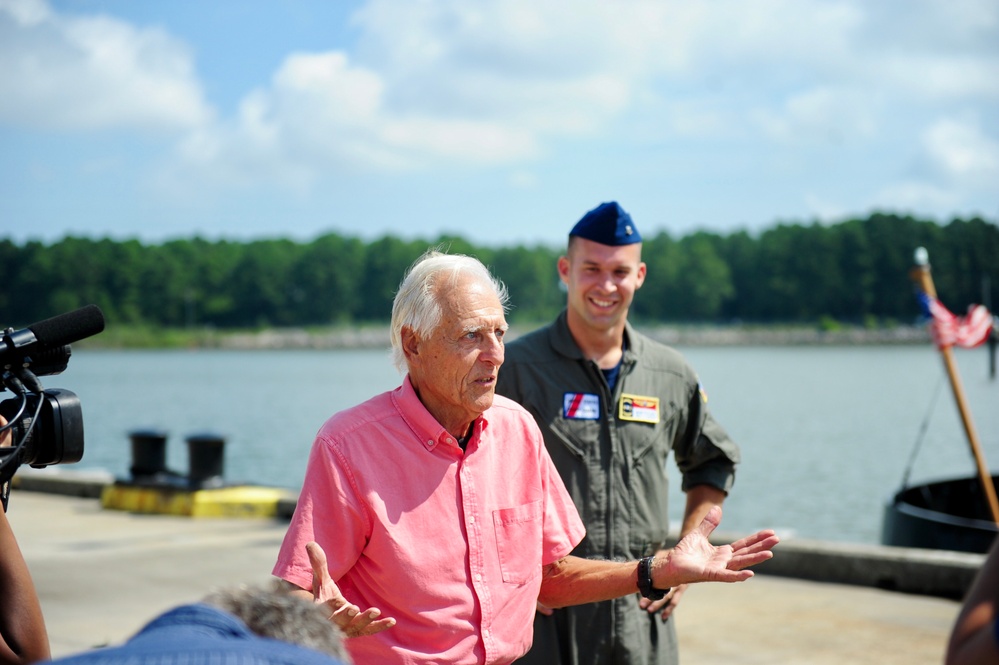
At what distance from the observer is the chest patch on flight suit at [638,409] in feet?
13.5

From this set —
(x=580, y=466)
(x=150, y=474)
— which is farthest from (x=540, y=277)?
(x=580, y=466)

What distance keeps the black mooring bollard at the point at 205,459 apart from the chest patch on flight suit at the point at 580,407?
8.78 m

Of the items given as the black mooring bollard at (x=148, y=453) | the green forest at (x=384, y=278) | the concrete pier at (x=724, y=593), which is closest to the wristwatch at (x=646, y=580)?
the concrete pier at (x=724, y=593)

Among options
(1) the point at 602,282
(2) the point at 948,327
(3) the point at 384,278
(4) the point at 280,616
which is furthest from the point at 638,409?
(3) the point at 384,278

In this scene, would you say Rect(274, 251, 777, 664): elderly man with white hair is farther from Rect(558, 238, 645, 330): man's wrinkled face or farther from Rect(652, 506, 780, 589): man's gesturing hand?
Rect(558, 238, 645, 330): man's wrinkled face

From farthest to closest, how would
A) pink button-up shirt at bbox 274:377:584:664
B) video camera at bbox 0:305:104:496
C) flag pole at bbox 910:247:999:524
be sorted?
flag pole at bbox 910:247:999:524
pink button-up shirt at bbox 274:377:584:664
video camera at bbox 0:305:104:496

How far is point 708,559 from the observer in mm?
3111

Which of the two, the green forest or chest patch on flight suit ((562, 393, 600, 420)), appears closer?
chest patch on flight suit ((562, 393, 600, 420))

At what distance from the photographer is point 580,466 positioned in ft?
13.3

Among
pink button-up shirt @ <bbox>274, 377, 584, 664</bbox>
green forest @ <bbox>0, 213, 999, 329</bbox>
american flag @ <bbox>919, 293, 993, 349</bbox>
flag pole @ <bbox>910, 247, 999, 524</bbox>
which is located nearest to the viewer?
pink button-up shirt @ <bbox>274, 377, 584, 664</bbox>

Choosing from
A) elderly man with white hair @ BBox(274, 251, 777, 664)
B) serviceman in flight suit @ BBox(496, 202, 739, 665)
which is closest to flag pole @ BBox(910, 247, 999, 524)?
serviceman in flight suit @ BBox(496, 202, 739, 665)

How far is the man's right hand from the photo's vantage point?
97.8 inches

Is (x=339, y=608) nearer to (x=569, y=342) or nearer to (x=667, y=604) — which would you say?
(x=667, y=604)

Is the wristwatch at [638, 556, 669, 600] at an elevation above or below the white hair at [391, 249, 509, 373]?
below
